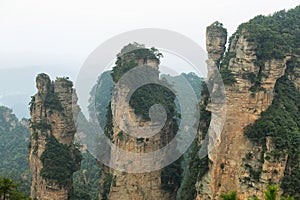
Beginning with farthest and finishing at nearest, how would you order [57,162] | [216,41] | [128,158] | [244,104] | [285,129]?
[57,162], [216,41], [128,158], [244,104], [285,129]

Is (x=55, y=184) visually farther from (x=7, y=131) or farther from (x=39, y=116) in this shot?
(x=7, y=131)

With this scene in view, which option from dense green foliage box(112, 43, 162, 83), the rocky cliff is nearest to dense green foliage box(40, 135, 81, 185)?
dense green foliage box(112, 43, 162, 83)

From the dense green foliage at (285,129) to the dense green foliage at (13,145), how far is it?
24577 mm

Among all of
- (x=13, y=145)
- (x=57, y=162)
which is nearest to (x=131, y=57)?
(x=57, y=162)

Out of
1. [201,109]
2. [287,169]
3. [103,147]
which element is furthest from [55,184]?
[287,169]

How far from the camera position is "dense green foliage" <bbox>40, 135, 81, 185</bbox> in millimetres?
23812

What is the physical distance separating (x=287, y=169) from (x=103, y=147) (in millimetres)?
13517

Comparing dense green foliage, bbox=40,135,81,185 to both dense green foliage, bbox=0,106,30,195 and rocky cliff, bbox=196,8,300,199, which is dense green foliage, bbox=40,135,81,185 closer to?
rocky cliff, bbox=196,8,300,199

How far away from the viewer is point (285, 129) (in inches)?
645

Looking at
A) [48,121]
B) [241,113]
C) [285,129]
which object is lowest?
[285,129]

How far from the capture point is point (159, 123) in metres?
23.2

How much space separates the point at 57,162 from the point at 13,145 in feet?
83.5

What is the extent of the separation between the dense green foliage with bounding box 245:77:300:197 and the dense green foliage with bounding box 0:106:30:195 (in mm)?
24577

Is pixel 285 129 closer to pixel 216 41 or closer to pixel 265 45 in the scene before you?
pixel 265 45
